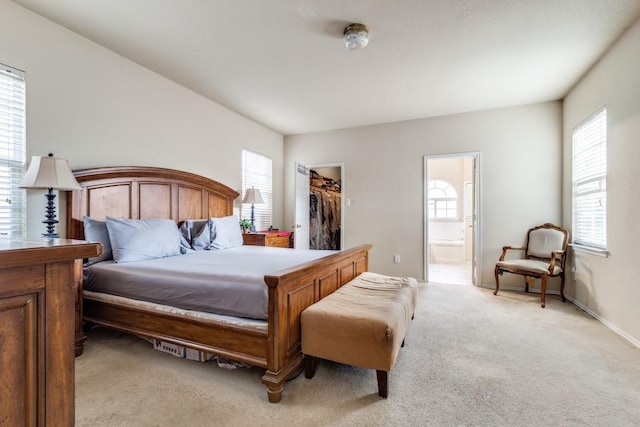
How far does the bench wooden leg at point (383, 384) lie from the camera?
1773mm

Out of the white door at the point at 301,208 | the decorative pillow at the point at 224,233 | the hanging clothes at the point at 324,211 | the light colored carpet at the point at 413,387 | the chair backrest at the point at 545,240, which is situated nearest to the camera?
the light colored carpet at the point at 413,387

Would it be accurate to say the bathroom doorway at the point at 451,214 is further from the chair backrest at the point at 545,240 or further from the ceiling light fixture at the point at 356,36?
the ceiling light fixture at the point at 356,36

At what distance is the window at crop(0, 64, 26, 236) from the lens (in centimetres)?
229

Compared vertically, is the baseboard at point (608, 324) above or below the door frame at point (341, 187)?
below

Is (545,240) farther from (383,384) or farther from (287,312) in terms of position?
(287,312)

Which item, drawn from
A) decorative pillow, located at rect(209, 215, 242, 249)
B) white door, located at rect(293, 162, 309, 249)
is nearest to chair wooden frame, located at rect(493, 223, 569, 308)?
white door, located at rect(293, 162, 309, 249)

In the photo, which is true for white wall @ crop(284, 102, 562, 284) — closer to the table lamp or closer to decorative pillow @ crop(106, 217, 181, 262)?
decorative pillow @ crop(106, 217, 181, 262)

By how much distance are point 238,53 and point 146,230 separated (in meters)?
1.91

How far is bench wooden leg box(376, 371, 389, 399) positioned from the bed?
0.51m

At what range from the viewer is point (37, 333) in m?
0.69

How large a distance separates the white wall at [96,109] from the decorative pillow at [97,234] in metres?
0.21

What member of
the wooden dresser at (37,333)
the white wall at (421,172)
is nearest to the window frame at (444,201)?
the white wall at (421,172)

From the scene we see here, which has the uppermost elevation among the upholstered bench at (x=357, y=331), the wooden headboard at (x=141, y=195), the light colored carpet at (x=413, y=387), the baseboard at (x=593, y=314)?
the wooden headboard at (x=141, y=195)

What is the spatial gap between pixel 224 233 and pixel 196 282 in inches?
66.2
